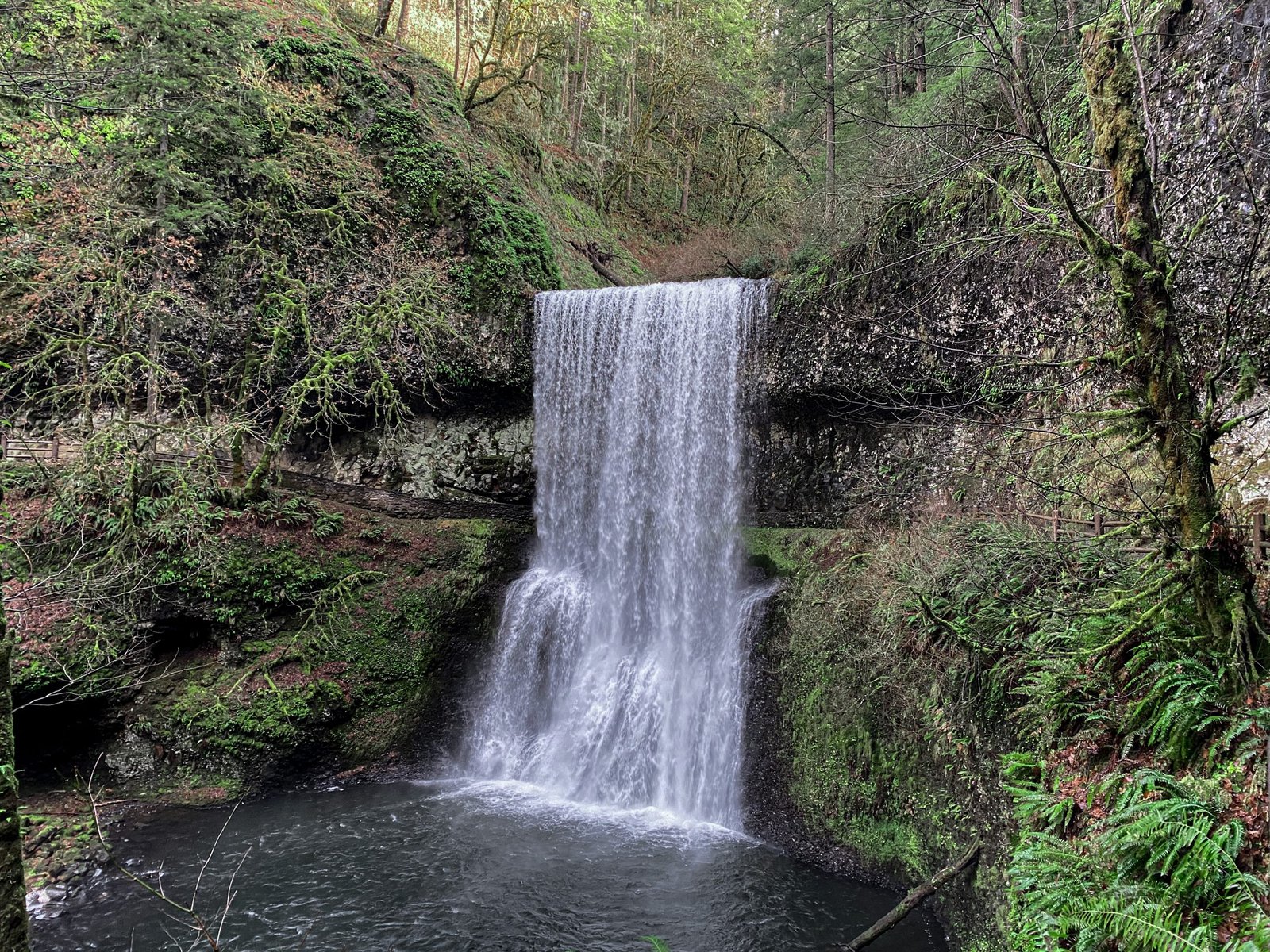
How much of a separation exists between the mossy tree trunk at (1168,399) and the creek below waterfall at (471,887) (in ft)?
13.6

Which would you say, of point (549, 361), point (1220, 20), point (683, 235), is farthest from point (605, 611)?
point (683, 235)

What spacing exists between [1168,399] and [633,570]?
916 centimetres

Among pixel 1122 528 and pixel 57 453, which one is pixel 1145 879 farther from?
pixel 57 453

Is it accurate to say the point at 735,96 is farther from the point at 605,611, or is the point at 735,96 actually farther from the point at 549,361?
the point at 605,611

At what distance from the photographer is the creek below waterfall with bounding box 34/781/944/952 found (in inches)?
259

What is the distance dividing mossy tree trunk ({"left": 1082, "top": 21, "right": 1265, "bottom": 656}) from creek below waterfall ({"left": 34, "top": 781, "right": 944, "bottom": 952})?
4160mm

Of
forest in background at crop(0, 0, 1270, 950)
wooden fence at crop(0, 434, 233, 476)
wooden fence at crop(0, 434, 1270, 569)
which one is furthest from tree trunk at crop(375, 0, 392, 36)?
wooden fence at crop(0, 434, 1270, 569)

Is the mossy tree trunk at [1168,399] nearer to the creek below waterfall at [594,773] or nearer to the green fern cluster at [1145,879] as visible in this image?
the green fern cluster at [1145,879]

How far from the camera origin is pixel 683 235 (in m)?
24.7

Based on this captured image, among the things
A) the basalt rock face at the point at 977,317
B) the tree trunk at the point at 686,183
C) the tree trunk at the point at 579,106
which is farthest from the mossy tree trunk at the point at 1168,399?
the tree trunk at the point at 579,106

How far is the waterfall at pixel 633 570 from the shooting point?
985cm

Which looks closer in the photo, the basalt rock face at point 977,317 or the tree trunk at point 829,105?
the basalt rock face at point 977,317

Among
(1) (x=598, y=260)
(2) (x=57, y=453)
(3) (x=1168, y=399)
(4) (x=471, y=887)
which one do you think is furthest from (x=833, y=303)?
(2) (x=57, y=453)

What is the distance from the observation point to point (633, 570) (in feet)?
40.8
